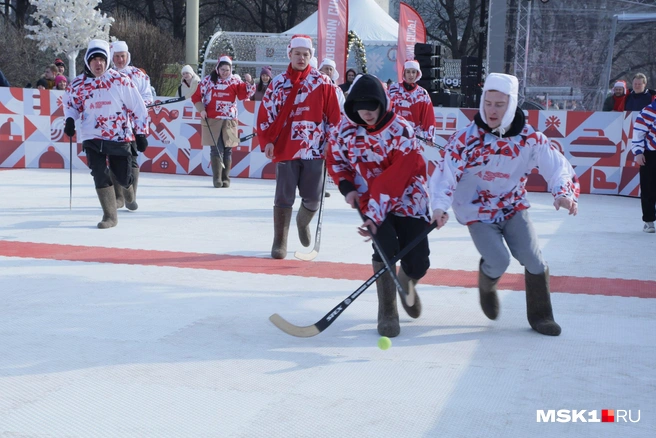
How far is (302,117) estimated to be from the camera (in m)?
7.18

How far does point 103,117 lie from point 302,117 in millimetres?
2627

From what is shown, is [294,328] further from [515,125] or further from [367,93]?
[515,125]

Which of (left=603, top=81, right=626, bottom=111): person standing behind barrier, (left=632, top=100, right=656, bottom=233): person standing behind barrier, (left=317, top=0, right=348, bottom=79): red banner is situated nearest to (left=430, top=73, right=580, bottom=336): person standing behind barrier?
(left=632, top=100, right=656, bottom=233): person standing behind barrier

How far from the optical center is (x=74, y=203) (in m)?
10.7

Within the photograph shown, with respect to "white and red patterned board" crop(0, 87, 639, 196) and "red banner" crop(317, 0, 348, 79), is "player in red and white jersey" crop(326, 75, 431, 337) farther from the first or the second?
"red banner" crop(317, 0, 348, 79)

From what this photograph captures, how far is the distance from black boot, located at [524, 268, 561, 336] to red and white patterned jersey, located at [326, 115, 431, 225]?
696 mm

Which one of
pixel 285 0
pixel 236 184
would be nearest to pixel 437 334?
pixel 236 184

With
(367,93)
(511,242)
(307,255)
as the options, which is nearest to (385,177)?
(367,93)

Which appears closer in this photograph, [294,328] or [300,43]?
[294,328]

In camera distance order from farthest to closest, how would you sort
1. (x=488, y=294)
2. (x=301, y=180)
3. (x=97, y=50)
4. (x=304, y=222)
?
(x=97, y=50) → (x=304, y=222) → (x=301, y=180) → (x=488, y=294)

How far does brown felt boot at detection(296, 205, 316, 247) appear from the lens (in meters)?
7.42

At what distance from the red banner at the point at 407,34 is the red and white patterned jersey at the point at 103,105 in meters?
12.8

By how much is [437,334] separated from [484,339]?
0.27 meters

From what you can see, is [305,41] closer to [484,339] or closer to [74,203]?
[484,339]
